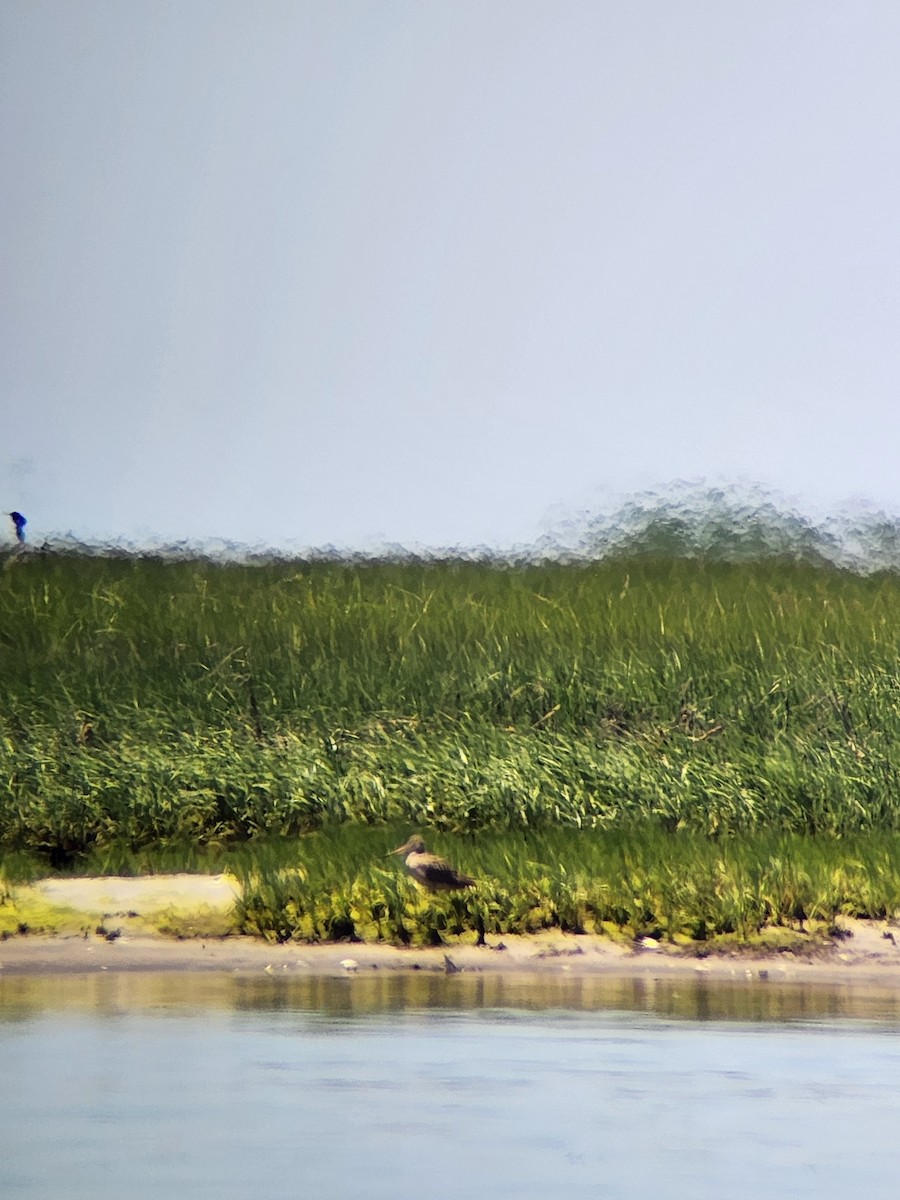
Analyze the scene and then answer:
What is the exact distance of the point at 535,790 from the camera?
51.4 ft

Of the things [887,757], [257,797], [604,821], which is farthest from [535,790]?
[887,757]

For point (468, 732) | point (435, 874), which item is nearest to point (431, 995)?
point (435, 874)

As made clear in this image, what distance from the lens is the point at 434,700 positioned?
18.2 meters

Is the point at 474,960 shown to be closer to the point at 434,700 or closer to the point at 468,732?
the point at 468,732

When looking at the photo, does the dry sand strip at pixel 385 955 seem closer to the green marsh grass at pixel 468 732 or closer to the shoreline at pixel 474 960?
the shoreline at pixel 474 960

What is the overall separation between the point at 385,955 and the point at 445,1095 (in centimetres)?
350

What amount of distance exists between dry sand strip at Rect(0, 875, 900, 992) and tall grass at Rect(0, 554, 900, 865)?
2217 mm

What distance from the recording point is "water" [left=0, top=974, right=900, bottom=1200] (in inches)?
303

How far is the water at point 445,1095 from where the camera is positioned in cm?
769

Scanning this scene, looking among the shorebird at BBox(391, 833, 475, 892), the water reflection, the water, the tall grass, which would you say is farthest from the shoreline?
the tall grass

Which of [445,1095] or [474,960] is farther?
[474,960]

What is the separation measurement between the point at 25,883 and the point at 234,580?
869cm

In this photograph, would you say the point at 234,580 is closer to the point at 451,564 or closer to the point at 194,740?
the point at 451,564

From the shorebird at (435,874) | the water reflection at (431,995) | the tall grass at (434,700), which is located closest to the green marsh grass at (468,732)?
the tall grass at (434,700)
